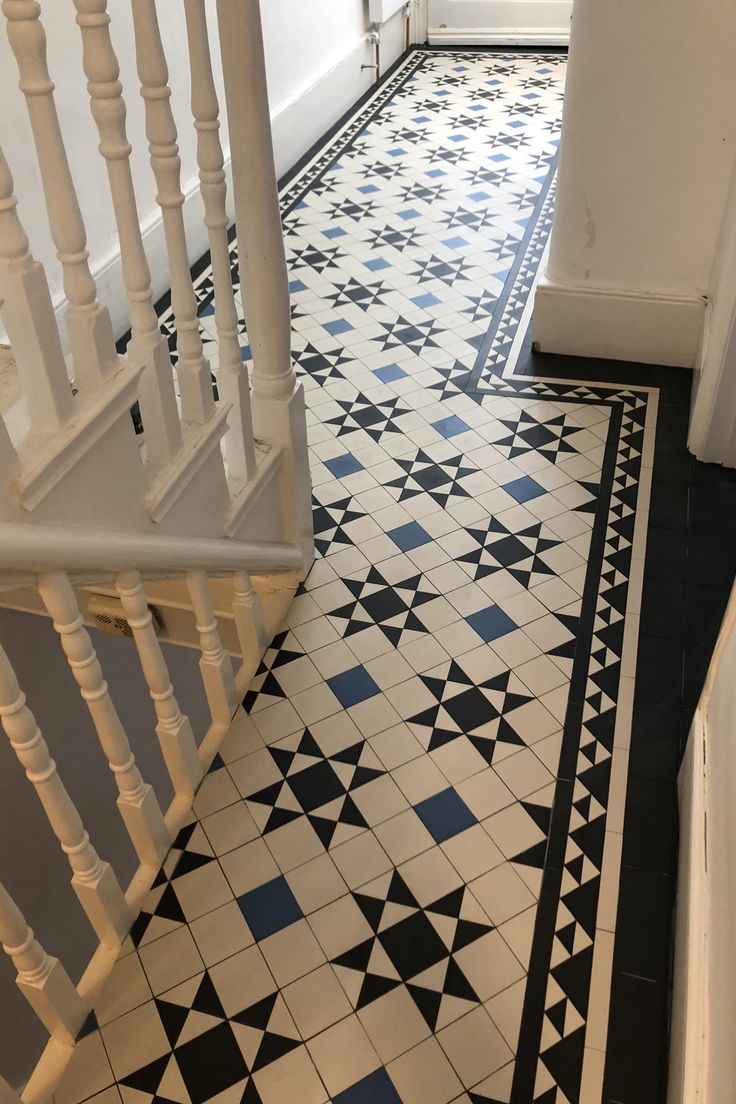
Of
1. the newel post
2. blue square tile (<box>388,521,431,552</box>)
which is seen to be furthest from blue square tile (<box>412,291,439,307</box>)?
the newel post

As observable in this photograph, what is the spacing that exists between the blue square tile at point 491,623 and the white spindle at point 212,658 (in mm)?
616

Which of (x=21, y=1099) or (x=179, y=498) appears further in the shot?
(x=179, y=498)

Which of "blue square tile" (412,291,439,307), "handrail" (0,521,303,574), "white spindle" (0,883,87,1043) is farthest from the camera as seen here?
"blue square tile" (412,291,439,307)

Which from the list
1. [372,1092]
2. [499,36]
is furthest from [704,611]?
[499,36]

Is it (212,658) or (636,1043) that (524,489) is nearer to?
(212,658)

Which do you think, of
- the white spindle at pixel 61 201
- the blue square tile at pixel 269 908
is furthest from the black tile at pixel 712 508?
the white spindle at pixel 61 201

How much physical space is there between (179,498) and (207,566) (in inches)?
6.8

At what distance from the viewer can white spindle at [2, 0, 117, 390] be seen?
1068 mm

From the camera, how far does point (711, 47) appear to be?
2490 mm

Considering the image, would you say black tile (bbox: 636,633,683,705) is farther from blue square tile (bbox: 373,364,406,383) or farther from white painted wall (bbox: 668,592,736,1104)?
blue square tile (bbox: 373,364,406,383)

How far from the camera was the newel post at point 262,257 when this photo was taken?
5.33 ft

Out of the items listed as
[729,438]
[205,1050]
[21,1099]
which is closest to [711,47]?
[729,438]

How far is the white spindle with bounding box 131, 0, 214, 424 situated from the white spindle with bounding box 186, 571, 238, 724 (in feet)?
1.06

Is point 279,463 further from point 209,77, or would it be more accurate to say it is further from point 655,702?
point 655,702
